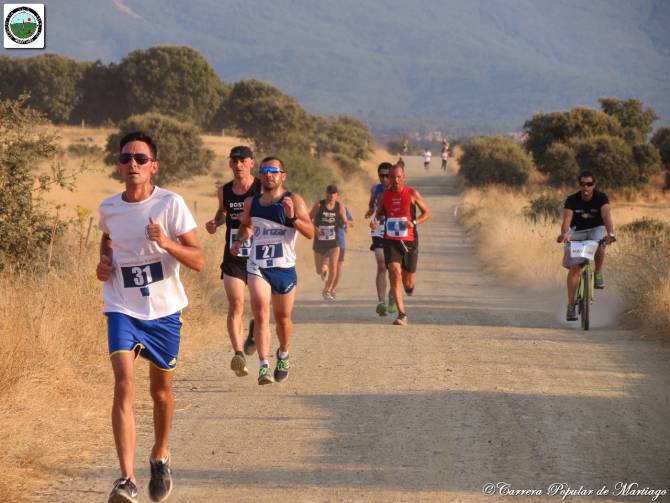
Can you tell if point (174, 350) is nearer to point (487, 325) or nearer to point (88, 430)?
point (88, 430)

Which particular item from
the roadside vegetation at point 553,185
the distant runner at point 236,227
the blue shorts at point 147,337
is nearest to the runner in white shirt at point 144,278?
the blue shorts at point 147,337

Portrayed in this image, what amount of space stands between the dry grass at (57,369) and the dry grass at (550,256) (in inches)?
208

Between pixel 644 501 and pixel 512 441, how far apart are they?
145cm

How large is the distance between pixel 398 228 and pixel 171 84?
6280cm

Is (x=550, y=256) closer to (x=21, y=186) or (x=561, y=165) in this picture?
(x=21, y=186)

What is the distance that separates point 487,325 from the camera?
45.2 feet

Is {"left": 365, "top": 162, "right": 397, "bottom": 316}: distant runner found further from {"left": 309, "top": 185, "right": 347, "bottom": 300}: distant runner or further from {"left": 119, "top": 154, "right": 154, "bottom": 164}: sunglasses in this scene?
{"left": 119, "top": 154, "right": 154, "bottom": 164}: sunglasses

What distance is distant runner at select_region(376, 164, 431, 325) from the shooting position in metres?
13.7

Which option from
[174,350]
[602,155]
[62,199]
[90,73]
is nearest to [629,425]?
[174,350]

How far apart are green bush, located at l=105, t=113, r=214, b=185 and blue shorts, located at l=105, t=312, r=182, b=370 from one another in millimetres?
40832

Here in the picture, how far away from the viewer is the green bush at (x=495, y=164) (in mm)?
49031

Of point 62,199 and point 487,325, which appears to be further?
point 62,199

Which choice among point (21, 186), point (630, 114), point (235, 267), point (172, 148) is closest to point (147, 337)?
point (235, 267)

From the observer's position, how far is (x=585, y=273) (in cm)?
1357
